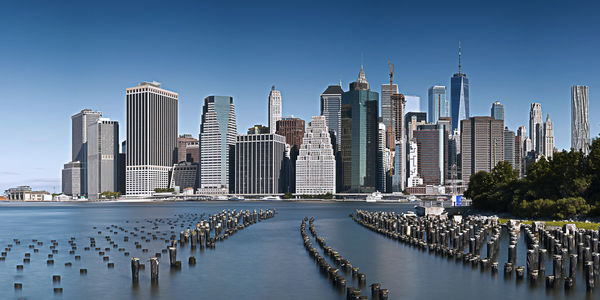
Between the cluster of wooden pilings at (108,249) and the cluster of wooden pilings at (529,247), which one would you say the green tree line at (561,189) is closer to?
the cluster of wooden pilings at (529,247)

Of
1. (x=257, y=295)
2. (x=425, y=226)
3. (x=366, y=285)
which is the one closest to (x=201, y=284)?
(x=257, y=295)

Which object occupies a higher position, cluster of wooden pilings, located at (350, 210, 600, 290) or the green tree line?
the green tree line

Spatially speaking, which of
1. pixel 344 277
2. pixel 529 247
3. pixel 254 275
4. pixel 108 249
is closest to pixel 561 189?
pixel 529 247

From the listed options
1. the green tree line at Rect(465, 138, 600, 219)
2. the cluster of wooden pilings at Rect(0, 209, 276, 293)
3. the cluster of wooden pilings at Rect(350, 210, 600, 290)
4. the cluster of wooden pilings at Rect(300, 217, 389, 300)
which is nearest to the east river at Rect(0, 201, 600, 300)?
the cluster of wooden pilings at Rect(0, 209, 276, 293)

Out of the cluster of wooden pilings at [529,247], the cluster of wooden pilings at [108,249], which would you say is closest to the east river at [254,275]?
the cluster of wooden pilings at [108,249]

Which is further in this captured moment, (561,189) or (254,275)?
(561,189)

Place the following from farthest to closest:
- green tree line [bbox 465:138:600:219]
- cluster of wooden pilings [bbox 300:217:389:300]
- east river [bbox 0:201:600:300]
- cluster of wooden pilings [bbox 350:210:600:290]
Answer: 1. green tree line [bbox 465:138:600:219]
2. cluster of wooden pilings [bbox 350:210:600:290]
3. east river [bbox 0:201:600:300]
4. cluster of wooden pilings [bbox 300:217:389:300]

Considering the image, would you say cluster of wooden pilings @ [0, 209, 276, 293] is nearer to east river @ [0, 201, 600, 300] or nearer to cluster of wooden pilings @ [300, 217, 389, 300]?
east river @ [0, 201, 600, 300]

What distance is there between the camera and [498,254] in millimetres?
72875

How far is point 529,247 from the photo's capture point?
2965 inches

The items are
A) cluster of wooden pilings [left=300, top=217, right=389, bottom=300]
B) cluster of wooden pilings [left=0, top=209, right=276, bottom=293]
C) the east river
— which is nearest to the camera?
cluster of wooden pilings [left=300, top=217, right=389, bottom=300]

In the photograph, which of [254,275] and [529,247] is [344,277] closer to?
[254,275]

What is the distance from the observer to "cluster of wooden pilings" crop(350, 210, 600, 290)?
53741 mm

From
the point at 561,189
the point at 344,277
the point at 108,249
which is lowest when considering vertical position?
the point at 108,249
